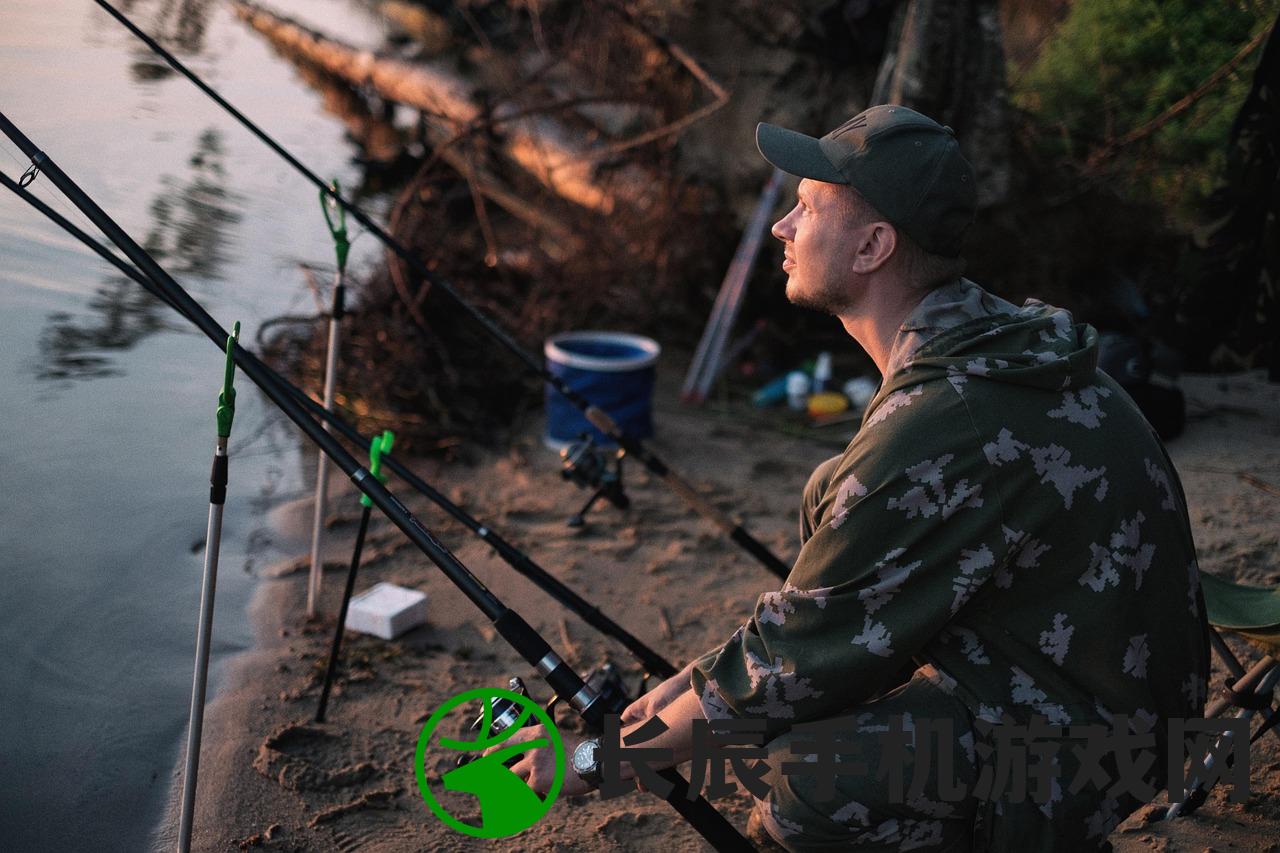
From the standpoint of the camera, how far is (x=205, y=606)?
7.18ft

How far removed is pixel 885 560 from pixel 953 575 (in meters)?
0.11

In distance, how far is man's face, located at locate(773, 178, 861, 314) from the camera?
197 cm

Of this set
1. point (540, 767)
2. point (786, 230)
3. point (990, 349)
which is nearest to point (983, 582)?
point (990, 349)

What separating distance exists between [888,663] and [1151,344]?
411 centimetres

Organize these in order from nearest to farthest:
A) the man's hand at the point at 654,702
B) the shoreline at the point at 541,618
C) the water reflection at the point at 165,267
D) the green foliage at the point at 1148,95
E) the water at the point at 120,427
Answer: the man's hand at the point at 654,702
the shoreline at the point at 541,618
the water at the point at 120,427
the water reflection at the point at 165,267
the green foliage at the point at 1148,95

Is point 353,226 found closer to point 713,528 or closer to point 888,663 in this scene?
point 713,528

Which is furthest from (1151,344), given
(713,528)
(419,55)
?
(419,55)

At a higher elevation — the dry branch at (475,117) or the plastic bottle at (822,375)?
the dry branch at (475,117)

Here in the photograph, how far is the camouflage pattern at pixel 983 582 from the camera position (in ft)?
5.76

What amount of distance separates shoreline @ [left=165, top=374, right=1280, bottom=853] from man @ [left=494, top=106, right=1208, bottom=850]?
0.88 m

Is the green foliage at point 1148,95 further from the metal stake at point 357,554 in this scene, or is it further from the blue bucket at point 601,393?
the metal stake at point 357,554

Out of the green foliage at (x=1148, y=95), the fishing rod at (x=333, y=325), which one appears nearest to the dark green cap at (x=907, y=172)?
the fishing rod at (x=333, y=325)

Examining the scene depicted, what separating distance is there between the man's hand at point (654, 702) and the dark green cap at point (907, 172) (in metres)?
0.84

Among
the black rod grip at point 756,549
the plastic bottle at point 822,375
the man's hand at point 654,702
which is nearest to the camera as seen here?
the man's hand at point 654,702
